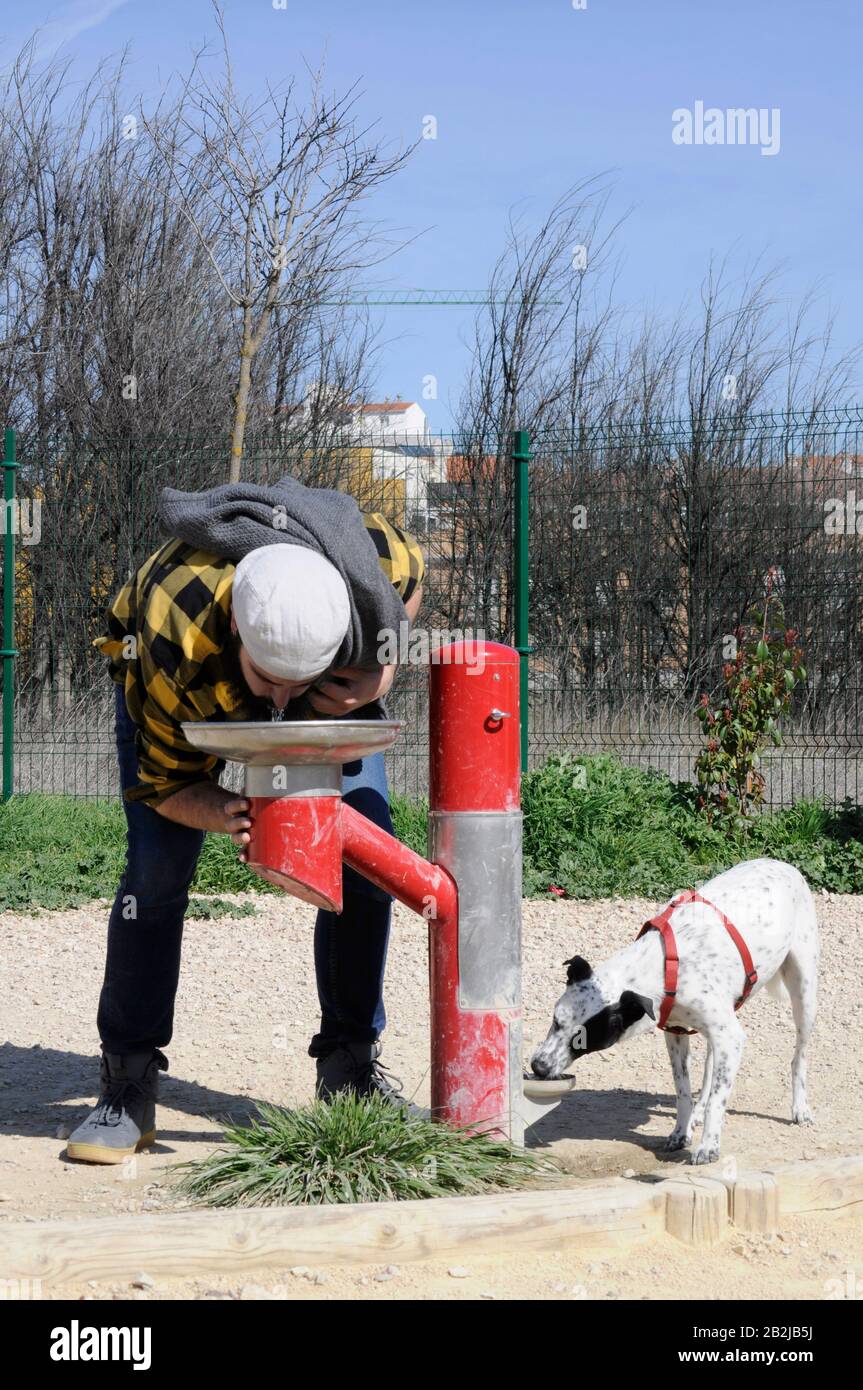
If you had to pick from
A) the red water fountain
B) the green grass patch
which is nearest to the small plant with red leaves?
the green grass patch

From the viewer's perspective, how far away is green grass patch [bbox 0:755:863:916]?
7.60 m

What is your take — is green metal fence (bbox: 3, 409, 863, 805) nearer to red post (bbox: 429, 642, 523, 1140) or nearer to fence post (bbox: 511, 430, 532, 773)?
fence post (bbox: 511, 430, 532, 773)

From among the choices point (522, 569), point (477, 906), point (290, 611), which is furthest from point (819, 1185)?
point (522, 569)

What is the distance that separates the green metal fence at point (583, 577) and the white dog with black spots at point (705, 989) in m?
4.70

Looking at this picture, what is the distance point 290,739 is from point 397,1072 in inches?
84.5

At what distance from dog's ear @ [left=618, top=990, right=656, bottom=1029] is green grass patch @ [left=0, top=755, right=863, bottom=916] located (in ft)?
12.2

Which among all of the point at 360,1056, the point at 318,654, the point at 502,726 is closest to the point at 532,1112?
the point at 360,1056

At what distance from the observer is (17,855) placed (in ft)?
26.3

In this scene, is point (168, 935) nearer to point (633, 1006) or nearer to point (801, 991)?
point (633, 1006)

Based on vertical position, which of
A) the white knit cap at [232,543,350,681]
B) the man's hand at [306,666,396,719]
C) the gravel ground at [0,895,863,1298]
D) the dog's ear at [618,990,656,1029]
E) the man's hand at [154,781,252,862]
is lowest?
the gravel ground at [0,895,863,1298]

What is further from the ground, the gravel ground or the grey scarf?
the grey scarf
